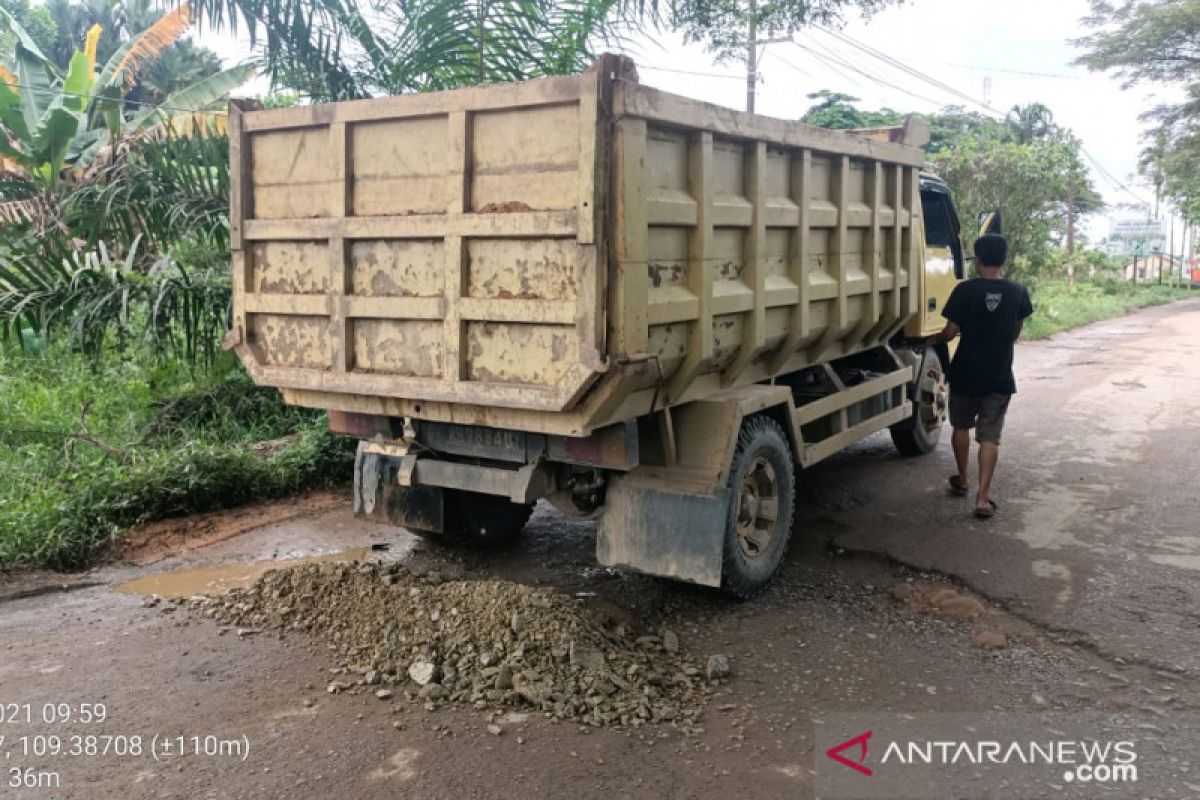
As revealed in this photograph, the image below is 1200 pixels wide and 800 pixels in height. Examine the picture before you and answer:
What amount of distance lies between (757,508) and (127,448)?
440cm

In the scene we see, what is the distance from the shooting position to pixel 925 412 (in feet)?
25.8

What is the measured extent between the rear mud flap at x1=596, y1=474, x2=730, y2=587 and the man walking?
102 inches

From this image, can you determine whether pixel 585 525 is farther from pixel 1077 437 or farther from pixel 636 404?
pixel 1077 437

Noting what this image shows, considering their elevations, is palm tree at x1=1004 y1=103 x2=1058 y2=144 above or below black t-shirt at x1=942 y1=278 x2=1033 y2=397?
above

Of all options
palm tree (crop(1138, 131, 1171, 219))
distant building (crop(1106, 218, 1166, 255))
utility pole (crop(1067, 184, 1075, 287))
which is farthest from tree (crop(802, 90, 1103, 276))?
distant building (crop(1106, 218, 1166, 255))

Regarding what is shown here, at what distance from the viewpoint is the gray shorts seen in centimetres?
623

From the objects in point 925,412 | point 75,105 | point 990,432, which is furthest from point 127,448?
point 925,412

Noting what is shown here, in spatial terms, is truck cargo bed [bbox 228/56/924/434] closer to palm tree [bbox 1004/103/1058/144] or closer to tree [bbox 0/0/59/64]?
tree [bbox 0/0/59/64]

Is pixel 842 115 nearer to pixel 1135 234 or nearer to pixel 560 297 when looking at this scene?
pixel 560 297

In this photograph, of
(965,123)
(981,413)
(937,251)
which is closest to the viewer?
(981,413)

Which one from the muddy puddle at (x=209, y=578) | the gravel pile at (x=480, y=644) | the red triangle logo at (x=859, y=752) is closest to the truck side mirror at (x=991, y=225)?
the gravel pile at (x=480, y=644)

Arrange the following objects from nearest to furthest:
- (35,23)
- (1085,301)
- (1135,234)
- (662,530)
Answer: (662,530) → (35,23) → (1085,301) → (1135,234)

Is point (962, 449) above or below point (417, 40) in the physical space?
below

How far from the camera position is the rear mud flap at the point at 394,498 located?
492 centimetres
